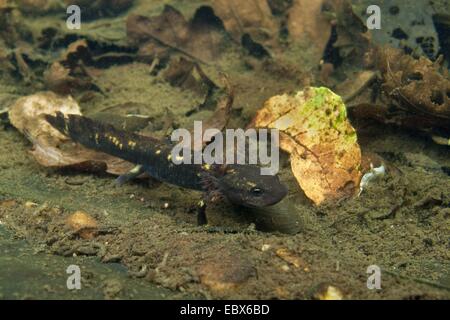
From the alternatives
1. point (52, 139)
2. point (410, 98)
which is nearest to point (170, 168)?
point (52, 139)

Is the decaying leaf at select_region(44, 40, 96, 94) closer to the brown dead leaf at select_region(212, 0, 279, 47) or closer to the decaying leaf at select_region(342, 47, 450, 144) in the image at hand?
the brown dead leaf at select_region(212, 0, 279, 47)

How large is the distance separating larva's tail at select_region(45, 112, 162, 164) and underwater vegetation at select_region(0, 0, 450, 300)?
0.02m

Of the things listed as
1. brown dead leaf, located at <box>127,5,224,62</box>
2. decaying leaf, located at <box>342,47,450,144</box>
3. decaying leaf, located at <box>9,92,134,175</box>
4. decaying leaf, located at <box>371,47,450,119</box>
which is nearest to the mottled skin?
decaying leaf, located at <box>9,92,134,175</box>

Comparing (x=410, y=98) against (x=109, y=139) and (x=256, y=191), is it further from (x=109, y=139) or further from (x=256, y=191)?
(x=109, y=139)

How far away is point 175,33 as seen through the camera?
9109mm

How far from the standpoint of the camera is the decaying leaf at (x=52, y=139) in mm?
5953

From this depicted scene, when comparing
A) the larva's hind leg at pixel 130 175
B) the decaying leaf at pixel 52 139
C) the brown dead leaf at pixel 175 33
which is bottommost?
the larva's hind leg at pixel 130 175

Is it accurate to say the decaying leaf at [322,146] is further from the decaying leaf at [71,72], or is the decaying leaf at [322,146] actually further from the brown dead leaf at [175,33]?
the brown dead leaf at [175,33]

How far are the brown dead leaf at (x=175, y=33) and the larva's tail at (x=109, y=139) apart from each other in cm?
331

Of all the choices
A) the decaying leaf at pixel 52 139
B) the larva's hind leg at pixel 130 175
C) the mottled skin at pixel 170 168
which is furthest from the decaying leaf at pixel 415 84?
the decaying leaf at pixel 52 139

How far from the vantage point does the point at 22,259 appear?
3719 millimetres

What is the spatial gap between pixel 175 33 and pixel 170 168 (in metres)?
4.14
